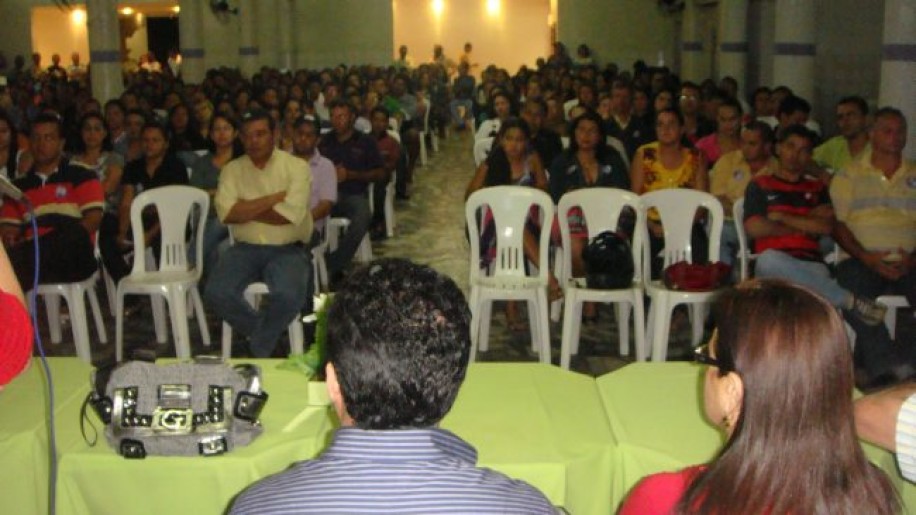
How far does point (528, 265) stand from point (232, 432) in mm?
4067

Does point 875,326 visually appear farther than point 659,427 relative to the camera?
Yes

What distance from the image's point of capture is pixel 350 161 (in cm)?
765

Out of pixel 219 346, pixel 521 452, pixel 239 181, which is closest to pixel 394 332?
pixel 521 452

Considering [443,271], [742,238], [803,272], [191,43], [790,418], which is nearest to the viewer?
[790,418]

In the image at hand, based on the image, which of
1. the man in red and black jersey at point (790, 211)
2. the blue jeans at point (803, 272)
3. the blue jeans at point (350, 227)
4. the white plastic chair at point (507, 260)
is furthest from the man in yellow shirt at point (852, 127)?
the blue jeans at point (350, 227)

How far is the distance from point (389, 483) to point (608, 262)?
12.1ft

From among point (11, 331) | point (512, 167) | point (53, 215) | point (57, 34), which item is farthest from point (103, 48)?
point (57, 34)

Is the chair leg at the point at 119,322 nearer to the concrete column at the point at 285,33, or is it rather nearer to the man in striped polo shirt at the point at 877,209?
the man in striped polo shirt at the point at 877,209

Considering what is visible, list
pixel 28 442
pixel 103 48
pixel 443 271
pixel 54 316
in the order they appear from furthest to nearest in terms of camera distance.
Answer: pixel 103 48, pixel 443 271, pixel 54 316, pixel 28 442

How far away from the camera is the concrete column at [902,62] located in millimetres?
7223

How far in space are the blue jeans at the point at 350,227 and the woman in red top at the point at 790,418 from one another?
5.35m

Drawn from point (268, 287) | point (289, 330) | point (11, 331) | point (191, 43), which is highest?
point (191, 43)

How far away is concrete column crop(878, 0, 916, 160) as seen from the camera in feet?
23.7

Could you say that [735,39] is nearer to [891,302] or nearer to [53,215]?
[891,302]
